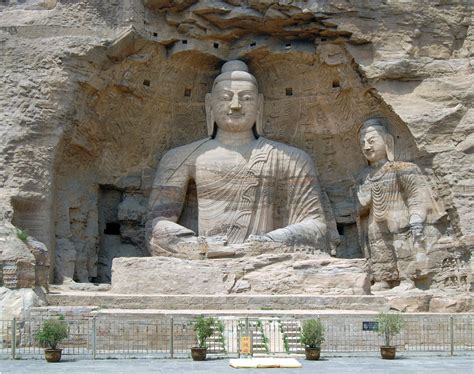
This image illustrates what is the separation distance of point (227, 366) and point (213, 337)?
3.87 ft

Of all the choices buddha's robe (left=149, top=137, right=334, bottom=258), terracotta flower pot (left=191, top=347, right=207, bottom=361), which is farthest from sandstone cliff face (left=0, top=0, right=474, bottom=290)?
terracotta flower pot (left=191, top=347, right=207, bottom=361)

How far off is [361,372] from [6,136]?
8118 millimetres

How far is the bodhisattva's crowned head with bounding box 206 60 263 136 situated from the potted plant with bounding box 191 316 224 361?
646 centimetres

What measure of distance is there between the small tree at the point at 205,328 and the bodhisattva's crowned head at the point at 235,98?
6.40 metres

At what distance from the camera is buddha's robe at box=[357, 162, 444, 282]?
1528 centimetres

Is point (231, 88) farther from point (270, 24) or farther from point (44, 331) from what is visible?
point (44, 331)

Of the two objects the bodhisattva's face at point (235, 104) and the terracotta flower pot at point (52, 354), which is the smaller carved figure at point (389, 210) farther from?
the terracotta flower pot at point (52, 354)

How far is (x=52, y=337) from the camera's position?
10.4m

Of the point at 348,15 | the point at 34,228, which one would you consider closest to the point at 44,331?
the point at 34,228

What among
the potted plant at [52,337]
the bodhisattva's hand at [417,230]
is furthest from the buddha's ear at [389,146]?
the potted plant at [52,337]

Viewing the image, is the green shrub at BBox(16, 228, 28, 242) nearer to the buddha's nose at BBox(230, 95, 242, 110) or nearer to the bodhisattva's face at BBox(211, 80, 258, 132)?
the bodhisattva's face at BBox(211, 80, 258, 132)

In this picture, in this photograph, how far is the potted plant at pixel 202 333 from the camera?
1045 centimetres

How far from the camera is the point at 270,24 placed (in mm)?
16188

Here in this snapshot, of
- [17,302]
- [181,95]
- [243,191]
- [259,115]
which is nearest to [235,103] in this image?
[259,115]
